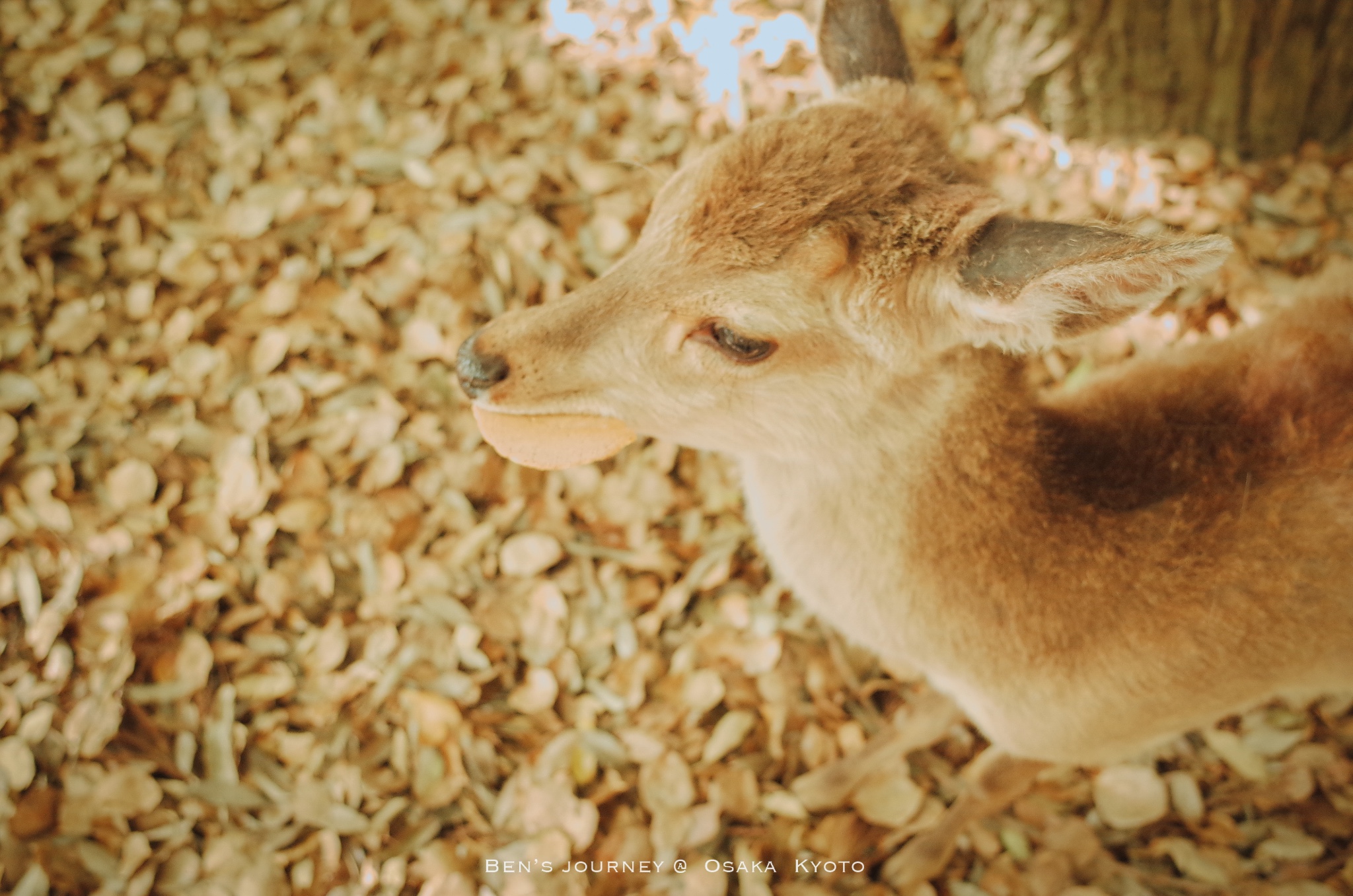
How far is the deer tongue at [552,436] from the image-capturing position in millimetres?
1767

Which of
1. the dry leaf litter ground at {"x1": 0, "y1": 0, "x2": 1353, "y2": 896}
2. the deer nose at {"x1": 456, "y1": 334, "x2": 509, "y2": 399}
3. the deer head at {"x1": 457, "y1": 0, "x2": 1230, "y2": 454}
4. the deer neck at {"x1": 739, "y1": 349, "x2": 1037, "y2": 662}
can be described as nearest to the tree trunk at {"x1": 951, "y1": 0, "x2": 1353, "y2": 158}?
the dry leaf litter ground at {"x1": 0, "y1": 0, "x2": 1353, "y2": 896}

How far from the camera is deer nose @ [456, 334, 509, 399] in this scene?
1.66 m

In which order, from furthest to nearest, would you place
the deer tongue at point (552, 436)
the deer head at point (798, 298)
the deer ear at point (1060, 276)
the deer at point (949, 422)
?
the deer tongue at point (552, 436), the deer at point (949, 422), the deer head at point (798, 298), the deer ear at point (1060, 276)

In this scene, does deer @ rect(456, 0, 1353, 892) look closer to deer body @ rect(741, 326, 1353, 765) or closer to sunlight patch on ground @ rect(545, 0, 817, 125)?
deer body @ rect(741, 326, 1353, 765)

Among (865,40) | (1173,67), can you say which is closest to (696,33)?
(1173,67)

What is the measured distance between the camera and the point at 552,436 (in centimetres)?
179

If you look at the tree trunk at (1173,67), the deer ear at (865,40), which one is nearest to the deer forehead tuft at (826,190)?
the deer ear at (865,40)

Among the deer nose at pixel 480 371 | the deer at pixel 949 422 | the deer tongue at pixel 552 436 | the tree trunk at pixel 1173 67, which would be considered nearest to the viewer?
the deer at pixel 949 422

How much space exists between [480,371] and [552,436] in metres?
0.21

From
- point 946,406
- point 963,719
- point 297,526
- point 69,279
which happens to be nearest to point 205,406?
point 297,526

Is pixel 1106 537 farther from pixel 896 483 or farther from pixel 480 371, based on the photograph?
pixel 480 371

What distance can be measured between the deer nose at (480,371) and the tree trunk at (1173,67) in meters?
2.42

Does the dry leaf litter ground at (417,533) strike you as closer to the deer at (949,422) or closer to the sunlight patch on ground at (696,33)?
the sunlight patch on ground at (696,33)

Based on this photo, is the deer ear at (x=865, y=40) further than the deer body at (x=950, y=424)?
Yes
